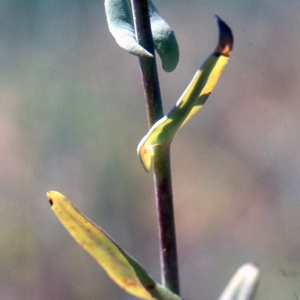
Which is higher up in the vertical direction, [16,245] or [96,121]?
[96,121]

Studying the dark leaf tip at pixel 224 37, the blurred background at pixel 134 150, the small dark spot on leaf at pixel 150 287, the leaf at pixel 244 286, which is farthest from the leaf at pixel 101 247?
the blurred background at pixel 134 150

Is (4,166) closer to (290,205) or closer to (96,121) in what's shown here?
(96,121)

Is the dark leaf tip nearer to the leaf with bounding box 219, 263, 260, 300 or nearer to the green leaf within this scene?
the green leaf

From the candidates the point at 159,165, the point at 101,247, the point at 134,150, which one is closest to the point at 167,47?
the point at 159,165

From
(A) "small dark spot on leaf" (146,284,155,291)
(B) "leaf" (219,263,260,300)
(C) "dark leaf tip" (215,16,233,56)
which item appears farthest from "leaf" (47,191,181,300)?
(C) "dark leaf tip" (215,16,233,56)

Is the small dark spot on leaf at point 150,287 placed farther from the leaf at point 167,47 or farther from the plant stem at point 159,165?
the leaf at point 167,47

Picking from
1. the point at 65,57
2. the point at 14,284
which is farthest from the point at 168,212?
the point at 65,57
